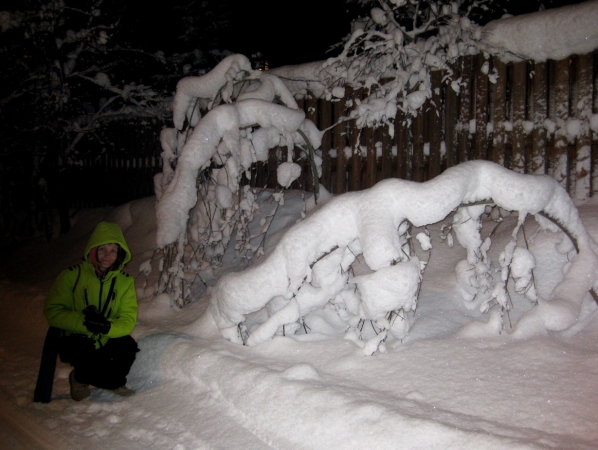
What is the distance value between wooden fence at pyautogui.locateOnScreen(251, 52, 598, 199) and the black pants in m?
2.26

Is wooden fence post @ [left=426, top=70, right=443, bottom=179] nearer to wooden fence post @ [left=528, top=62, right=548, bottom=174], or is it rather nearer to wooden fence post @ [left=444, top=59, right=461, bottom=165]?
wooden fence post @ [left=444, top=59, right=461, bottom=165]

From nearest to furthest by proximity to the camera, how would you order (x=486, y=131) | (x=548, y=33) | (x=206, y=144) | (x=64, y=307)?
(x=64, y=307) → (x=206, y=144) → (x=548, y=33) → (x=486, y=131)

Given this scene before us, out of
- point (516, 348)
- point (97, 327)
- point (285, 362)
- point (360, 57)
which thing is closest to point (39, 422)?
point (97, 327)

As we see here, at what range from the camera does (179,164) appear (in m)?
4.21

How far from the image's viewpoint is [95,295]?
364 centimetres

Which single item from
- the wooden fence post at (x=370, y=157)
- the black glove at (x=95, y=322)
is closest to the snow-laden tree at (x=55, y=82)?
the wooden fence post at (x=370, y=157)

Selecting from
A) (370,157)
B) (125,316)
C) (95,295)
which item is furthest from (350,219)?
(370,157)

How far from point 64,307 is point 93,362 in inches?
20.0

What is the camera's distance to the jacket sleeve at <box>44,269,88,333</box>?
134 inches

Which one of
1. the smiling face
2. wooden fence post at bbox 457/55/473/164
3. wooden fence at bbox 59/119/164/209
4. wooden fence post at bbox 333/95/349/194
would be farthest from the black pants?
wooden fence at bbox 59/119/164/209

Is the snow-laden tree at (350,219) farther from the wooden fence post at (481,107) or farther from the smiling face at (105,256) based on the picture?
the smiling face at (105,256)

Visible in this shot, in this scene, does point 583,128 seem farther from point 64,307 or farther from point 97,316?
point 64,307

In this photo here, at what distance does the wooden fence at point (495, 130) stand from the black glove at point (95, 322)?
2100mm

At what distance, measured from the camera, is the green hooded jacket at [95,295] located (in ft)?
11.4
